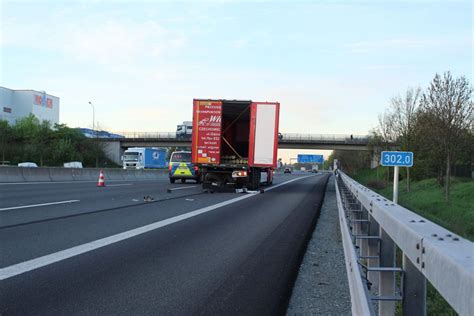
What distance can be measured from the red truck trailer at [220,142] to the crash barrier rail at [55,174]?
10.1 metres

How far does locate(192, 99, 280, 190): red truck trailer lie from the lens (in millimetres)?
20031

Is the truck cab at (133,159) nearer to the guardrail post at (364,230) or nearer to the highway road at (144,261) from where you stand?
the highway road at (144,261)

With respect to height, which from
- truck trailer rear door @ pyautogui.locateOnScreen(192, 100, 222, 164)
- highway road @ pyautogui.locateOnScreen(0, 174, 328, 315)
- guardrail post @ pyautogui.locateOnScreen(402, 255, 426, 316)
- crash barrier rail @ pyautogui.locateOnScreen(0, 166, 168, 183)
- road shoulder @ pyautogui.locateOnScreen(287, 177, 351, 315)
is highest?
truck trailer rear door @ pyautogui.locateOnScreen(192, 100, 222, 164)

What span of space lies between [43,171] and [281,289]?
2350cm

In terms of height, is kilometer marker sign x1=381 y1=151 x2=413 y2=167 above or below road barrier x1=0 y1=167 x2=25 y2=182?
above

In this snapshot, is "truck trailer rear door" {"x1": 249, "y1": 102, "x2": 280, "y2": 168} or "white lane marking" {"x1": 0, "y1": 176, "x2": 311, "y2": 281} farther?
"truck trailer rear door" {"x1": 249, "y1": 102, "x2": 280, "y2": 168}

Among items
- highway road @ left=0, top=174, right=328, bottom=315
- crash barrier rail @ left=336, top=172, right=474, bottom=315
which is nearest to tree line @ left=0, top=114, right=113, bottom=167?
highway road @ left=0, top=174, right=328, bottom=315

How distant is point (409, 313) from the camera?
290cm

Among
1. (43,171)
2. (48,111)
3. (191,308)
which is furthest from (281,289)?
(48,111)

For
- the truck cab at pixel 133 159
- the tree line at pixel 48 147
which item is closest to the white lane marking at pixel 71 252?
the truck cab at pixel 133 159

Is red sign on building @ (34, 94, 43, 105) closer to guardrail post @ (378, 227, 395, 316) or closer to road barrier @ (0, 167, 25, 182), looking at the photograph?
road barrier @ (0, 167, 25, 182)

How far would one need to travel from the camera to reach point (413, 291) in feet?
9.47

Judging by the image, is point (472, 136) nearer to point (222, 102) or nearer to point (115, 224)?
point (222, 102)

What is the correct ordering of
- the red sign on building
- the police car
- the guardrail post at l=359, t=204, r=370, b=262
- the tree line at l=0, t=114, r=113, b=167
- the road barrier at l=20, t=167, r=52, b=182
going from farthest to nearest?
the red sign on building → the tree line at l=0, t=114, r=113, b=167 → the police car → the road barrier at l=20, t=167, r=52, b=182 → the guardrail post at l=359, t=204, r=370, b=262
